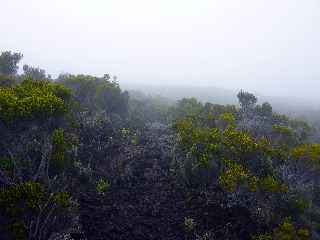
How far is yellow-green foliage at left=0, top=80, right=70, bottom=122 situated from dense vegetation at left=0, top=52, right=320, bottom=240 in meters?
0.03

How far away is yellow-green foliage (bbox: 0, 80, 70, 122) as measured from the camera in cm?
A: 983

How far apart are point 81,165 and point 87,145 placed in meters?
1.57

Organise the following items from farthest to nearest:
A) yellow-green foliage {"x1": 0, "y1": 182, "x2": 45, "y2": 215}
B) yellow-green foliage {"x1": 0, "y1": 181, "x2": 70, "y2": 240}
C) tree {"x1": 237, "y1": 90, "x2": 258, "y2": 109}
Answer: tree {"x1": 237, "y1": 90, "x2": 258, "y2": 109} < yellow-green foliage {"x1": 0, "y1": 182, "x2": 45, "y2": 215} < yellow-green foliage {"x1": 0, "y1": 181, "x2": 70, "y2": 240}

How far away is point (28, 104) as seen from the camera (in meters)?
10.1

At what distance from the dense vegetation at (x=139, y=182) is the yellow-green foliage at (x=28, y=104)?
3 cm

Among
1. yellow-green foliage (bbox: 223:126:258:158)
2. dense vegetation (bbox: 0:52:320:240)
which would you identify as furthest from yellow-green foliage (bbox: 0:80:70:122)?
yellow-green foliage (bbox: 223:126:258:158)

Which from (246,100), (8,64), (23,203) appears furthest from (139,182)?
(8,64)

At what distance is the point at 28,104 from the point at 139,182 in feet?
12.7

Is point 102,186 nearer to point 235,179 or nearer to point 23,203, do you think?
point 23,203

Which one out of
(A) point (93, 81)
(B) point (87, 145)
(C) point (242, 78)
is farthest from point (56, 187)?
(C) point (242, 78)

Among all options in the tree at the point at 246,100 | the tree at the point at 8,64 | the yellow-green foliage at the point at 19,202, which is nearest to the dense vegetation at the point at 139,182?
the yellow-green foliage at the point at 19,202

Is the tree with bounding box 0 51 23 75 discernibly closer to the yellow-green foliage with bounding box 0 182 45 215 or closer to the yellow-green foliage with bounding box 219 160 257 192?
the yellow-green foliage with bounding box 0 182 45 215

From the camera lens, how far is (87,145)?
528 inches

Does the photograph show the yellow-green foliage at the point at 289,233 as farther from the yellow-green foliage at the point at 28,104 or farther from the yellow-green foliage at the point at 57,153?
the yellow-green foliage at the point at 28,104
